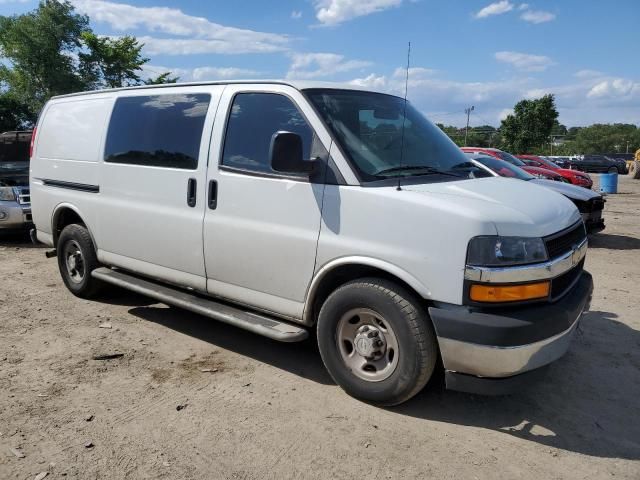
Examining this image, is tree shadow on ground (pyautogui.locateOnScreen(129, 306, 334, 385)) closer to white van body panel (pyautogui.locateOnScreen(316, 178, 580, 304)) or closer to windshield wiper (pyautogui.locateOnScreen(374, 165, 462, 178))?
white van body panel (pyautogui.locateOnScreen(316, 178, 580, 304))

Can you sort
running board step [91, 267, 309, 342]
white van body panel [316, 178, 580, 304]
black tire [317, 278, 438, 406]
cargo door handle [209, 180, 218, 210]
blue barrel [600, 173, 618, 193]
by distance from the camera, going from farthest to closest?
blue barrel [600, 173, 618, 193] → cargo door handle [209, 180, 218, 210] → running board step [91, 267, 309, 342] → black tire [317, 278, 438, 406] → white van body panel [316, 178, 580, 304]

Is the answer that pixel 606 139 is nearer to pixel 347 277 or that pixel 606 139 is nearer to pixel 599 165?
pixel 599 165

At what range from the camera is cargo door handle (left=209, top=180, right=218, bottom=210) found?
13.6 feet

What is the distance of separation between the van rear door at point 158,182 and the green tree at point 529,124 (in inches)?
1938

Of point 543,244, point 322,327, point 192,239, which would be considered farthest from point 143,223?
point 543,244

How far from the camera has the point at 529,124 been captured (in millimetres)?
49250

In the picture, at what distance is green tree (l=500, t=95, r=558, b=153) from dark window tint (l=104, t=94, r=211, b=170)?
161 ft

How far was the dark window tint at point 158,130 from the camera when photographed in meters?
4.40

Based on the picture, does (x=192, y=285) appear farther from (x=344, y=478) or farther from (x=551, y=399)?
(x=551, y=399)

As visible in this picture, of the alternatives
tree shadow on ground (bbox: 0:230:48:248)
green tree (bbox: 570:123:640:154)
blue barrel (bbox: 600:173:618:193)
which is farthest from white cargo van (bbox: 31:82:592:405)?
green tree (bbox: 570:123:640:154)

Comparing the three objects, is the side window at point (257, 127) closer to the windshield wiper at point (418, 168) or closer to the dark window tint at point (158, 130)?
the dark window tint at point (158, 130)

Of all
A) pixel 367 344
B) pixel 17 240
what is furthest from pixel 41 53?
pixel 367 344

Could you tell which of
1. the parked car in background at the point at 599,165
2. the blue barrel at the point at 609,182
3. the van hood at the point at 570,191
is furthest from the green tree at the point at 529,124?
the van hood at the point at 570,191

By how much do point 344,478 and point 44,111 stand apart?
5493mm
